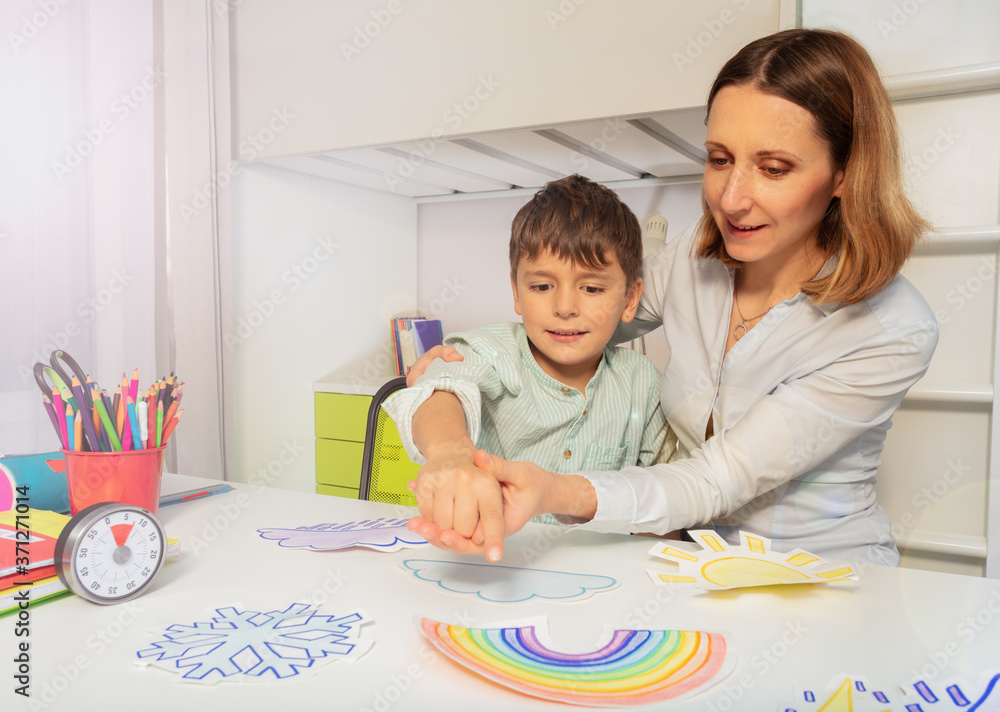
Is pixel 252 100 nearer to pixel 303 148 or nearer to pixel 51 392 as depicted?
pixel 303 148

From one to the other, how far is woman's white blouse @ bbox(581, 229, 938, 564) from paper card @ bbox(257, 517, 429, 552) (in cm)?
23

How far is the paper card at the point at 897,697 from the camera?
48 cm

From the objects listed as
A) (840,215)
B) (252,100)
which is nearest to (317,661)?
(840,215)

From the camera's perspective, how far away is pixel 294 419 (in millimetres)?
2352

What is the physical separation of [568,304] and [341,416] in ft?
4.88

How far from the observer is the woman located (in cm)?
87
